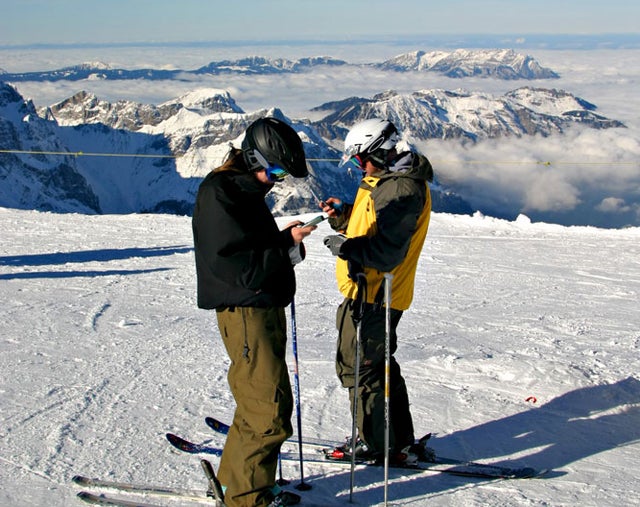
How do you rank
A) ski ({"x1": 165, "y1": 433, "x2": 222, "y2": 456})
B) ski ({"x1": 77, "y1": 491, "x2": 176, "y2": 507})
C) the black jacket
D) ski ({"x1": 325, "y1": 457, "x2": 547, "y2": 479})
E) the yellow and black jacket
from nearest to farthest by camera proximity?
the black jacket → ski ({"x1": 77, "y1": 491, "x2": 176, "y2": 507}) → the yellow and black jacket → ski ({"x1": 325, "y1": 457, "x2": 547, "y2": 479}) → ski ({"x1": 165, "y1": 433, "x2": 222, "y2": 456})

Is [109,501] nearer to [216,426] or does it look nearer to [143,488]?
[143,488]

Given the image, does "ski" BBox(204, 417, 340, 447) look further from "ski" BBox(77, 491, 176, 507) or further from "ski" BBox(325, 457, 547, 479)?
"ski" BBox(77, 491, 176, 507)

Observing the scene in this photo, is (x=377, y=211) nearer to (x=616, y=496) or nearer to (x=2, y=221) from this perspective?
(x=616, y=496)

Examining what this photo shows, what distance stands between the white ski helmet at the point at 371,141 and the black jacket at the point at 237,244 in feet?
3.28

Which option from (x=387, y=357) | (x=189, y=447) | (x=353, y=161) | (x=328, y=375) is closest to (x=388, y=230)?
(x=353, y=161)

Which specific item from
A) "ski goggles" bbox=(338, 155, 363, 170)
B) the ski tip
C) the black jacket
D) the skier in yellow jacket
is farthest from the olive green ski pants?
the ski tip

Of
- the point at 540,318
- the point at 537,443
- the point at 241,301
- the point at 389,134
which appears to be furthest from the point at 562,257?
the point at 241,301

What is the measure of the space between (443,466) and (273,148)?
246cm

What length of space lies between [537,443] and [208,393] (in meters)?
2.64

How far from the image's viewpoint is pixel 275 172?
358 centimetres

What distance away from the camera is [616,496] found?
14.5 ft

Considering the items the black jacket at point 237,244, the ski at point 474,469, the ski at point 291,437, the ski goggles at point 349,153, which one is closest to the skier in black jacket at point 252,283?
the black jacket at point 237,244

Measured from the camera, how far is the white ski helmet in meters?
4.42

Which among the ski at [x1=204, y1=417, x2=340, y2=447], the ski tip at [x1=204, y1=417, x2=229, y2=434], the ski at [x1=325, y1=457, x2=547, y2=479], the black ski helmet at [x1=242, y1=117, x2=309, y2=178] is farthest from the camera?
the ski tip at [x1=204, y1=417, x2=229, y2=434]
